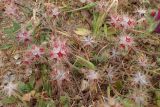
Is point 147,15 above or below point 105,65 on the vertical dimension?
above

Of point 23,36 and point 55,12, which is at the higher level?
point 55,12

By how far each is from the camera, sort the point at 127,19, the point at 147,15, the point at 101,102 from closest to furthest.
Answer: the point at 101,102, the point at 127,19, the point at 147,15

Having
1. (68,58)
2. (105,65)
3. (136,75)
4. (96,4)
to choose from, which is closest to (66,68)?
(68,58)

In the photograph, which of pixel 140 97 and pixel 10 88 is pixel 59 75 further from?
pixel 140 97

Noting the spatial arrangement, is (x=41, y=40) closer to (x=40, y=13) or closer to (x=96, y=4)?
(x=40, y=13)

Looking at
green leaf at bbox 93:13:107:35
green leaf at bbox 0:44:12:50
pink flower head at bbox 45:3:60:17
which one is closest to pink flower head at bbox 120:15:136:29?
green leaf at bbox 93:13:107:35

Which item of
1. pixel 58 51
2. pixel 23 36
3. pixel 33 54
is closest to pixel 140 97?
pixel 58 51
